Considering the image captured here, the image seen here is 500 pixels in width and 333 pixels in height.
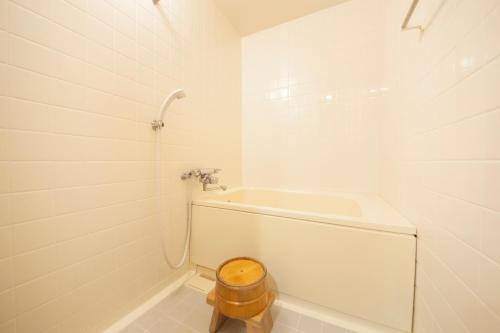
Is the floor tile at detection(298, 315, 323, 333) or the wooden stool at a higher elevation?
the wooden stool

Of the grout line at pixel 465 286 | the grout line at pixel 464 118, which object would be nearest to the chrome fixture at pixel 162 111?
the grout line at pixel 464 118

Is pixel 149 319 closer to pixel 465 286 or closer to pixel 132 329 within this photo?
pixel 132 329

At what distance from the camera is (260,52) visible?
1912mm

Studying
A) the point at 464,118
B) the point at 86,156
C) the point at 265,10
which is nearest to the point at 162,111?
the point at 86,156

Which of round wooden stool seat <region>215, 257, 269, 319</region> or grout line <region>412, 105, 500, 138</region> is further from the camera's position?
round wooden stool seat <region>215, 257, 269, 319</region>

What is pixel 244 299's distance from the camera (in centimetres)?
78

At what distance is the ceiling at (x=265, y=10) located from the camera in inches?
61.4

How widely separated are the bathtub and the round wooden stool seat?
0.76 feet

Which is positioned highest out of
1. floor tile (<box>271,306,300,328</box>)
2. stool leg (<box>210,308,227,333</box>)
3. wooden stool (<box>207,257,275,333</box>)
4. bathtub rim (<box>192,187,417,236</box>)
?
bathtub rim (<box>192,187,417,236</box>)

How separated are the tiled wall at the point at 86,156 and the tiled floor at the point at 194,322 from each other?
0.46 ft

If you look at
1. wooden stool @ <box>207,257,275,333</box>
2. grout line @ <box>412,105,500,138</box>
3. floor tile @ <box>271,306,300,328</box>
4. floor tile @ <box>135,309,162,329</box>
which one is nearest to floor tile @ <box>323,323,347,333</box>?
floor tile @ <box>271,306,300,328</box>

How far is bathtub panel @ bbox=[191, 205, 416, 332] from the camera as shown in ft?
2.65

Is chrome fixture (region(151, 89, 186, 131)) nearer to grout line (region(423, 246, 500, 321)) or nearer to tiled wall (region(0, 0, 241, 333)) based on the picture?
tiled wall (region(0, 0, 241, 333))

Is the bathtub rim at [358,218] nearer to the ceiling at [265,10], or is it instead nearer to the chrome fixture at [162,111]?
the chrome fixture at [162,111]
